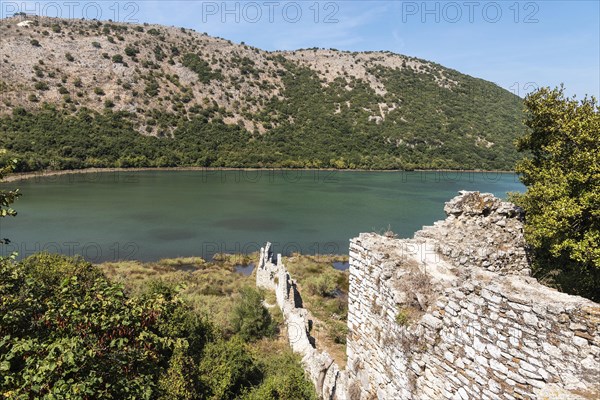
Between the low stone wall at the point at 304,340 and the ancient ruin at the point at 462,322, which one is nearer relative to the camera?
the ancient ruin at the point at 462,322

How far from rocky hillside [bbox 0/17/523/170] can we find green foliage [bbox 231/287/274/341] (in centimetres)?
6330

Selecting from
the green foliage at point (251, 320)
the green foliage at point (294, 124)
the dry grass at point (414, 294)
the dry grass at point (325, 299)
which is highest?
the green foliage at point (294, 124)

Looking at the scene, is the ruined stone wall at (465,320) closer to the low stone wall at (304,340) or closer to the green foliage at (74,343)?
the low stone wall at (304,340)

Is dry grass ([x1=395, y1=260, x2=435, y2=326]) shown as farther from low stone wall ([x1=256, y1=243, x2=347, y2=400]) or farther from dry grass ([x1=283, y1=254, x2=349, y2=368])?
dry grass ([x1=283, y1=254, x2=349, y2=368])

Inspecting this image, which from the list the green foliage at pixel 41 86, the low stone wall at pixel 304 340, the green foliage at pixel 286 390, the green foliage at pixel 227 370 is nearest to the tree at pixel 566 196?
the low stone wall at pixel 304 340

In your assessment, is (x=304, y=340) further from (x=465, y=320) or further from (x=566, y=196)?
(x=566, y=196)

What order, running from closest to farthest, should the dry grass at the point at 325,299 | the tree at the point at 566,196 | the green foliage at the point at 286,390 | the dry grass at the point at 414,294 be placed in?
the dry grass at the point at 414,294
the green foliage at the point at 286,390
the tree at the point at 566,196
the dry grass at the point at 325,299

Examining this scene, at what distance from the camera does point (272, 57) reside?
127 m

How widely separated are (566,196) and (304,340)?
Result: 9.20 meters

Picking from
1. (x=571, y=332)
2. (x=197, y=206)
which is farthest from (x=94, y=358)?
(x=197, y=206)

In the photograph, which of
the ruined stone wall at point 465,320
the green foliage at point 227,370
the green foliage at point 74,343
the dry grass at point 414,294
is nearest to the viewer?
the ruined stone wall at point 465,320

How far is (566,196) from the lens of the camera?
923 cm

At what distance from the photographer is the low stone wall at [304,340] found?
8.14 m

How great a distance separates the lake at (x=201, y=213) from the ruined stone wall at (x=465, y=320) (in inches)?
1057
